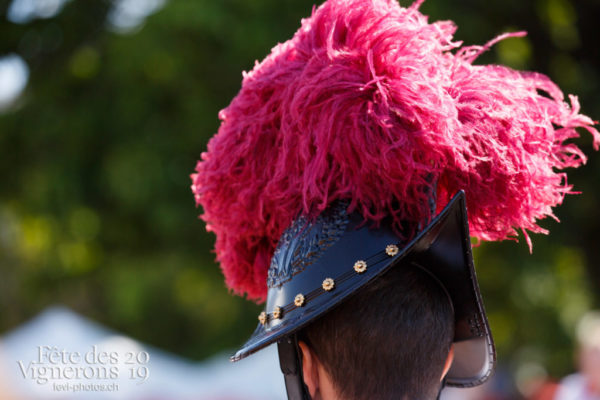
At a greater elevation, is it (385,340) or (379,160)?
(379,160)

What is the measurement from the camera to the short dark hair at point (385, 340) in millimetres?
1708

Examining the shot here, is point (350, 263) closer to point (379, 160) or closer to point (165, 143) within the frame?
point (379, 160)

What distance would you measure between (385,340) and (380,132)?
53cm

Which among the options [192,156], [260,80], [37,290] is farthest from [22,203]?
[260,80]

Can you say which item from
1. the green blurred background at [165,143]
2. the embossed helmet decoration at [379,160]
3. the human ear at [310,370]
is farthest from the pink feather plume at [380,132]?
the green blurred background at [165,143]

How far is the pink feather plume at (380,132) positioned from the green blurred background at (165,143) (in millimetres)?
4268

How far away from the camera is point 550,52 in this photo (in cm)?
669

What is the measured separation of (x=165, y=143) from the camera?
6949mm

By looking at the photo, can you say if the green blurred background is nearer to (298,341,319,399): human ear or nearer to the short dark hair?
the short dark hair

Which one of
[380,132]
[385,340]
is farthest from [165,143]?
[385,340]

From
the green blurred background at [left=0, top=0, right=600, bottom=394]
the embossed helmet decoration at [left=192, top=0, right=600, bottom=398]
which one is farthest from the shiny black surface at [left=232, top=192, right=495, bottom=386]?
the green blurred background at [left=0, top=0, right=600, bottom=394]

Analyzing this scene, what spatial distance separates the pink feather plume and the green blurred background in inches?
168

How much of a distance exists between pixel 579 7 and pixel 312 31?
5.17 metres

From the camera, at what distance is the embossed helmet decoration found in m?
1.76
